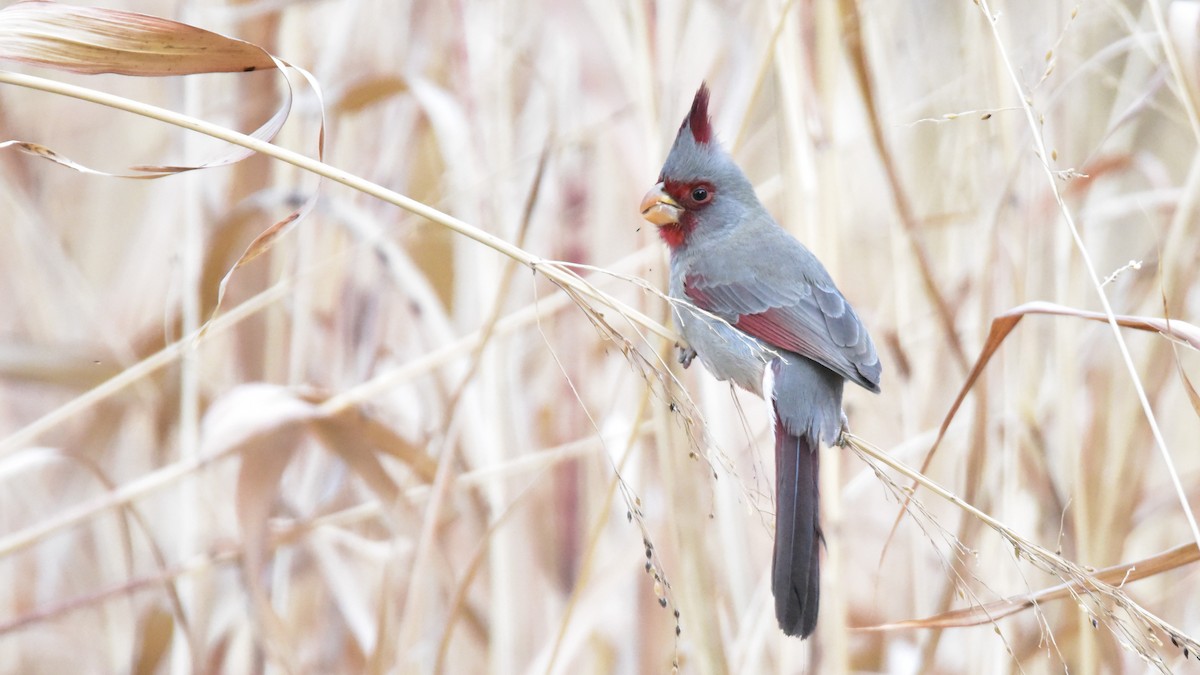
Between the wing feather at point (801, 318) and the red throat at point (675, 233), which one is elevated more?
the red throat at point (675, 233)

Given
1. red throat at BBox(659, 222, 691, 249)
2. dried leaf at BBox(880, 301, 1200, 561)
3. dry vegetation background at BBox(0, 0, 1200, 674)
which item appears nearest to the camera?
dried leaf at BBox(880, 301, 1200, 561)

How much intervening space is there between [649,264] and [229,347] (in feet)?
3.59

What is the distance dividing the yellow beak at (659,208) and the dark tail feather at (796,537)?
67 centimetres

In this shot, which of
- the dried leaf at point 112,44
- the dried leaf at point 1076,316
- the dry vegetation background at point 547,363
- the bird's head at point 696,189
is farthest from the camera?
the bird's head at point 696,189

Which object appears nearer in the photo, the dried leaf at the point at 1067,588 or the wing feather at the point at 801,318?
the dried leaf at the point at 1067,588

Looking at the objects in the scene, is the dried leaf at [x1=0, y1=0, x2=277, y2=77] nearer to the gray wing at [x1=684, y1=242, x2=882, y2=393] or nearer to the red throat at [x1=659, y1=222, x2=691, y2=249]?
the gray wing at [x1=684, y1=242, x2=882, y2=393]

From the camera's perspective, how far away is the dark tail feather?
1577 mm

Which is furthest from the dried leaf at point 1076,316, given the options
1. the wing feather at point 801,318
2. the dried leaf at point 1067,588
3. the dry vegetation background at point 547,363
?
the wing feather at point 801,318

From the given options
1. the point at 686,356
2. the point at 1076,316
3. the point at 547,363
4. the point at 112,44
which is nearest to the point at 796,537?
the point at 1076,316

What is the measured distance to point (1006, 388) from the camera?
2320 millimetres

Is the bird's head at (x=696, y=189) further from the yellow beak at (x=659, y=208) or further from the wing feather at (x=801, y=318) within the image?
the wing feather at (x=801, y=318)

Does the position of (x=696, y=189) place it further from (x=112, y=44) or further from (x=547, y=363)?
(x=112, y=44)

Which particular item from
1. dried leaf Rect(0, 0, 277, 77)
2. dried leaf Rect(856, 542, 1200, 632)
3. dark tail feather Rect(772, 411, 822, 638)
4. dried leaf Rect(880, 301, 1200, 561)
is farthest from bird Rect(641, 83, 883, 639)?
dried leaf Rect(0, 0, 277, 77)

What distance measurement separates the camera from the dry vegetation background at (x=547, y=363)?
77.5 inches
